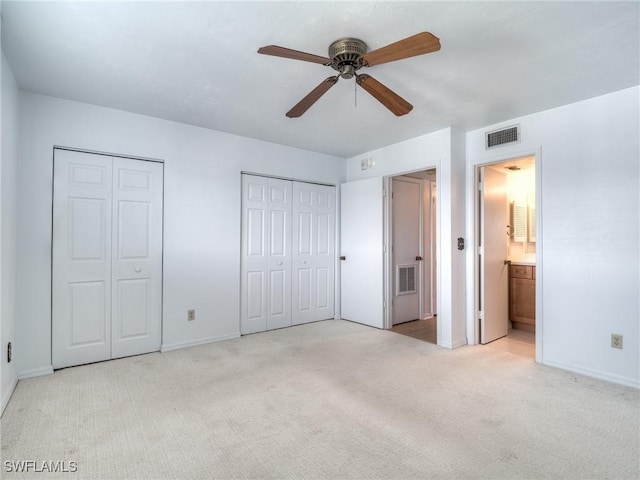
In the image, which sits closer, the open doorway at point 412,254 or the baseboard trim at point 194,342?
the baseboard trim at point 194,342

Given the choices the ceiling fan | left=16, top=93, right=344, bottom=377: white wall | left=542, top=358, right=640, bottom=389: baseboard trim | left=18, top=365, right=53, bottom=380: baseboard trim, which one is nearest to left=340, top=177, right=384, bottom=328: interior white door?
left=16, top=93, right=344, bottom=377: white wall

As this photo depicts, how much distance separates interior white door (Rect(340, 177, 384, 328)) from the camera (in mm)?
4496

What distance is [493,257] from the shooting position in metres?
3.95

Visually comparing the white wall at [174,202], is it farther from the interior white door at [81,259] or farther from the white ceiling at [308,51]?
the white ceiling at [308,51]

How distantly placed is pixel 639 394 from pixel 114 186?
15.9ft

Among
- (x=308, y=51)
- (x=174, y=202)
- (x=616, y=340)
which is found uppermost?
(x=308, y=51)

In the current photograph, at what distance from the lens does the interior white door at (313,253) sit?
4.66 m

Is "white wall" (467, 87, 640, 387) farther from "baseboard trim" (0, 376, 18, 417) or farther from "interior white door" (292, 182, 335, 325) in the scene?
"baseboard trim" (0, 376, 18, 417)

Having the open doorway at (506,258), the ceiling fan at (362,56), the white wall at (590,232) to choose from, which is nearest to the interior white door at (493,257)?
the open doorway at (506,258)

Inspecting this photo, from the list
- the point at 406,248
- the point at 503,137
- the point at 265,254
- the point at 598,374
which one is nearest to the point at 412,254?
the point at 406,248

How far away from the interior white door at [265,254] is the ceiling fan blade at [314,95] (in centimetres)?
189

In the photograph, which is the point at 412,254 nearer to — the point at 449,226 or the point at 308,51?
the point at 449,226

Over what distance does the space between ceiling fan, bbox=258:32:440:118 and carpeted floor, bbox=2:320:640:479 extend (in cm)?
214

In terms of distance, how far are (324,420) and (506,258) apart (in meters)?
3.23
